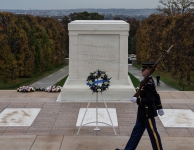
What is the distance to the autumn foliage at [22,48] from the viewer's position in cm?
2250

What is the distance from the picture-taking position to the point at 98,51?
30.8 ft

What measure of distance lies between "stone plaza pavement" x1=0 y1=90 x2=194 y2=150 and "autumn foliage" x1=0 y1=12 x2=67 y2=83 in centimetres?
1332

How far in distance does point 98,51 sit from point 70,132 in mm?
2942

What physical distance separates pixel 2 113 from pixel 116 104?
2.58 meters

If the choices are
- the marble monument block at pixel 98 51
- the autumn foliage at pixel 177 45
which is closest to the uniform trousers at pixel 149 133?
the marble monument block at pixel 98 51

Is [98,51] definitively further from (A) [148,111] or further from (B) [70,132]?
(A) [148,111]

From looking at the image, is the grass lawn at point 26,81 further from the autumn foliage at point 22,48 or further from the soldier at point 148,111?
the soldier at point 148,111

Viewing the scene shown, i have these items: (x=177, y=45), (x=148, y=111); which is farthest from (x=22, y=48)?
(x=148, y=111)

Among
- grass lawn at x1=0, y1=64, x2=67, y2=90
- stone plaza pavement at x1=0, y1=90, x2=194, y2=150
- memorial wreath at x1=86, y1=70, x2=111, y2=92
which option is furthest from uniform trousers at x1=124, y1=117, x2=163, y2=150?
grass lawn at x1=0, y1=64, x2=67, y2=90

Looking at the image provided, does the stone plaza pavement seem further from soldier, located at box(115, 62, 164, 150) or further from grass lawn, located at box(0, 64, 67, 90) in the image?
grass lawn, located at box(0, 64, 67, 90)

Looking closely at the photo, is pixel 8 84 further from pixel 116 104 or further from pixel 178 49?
pixel 116 104

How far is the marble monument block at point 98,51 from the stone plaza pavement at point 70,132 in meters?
0.30

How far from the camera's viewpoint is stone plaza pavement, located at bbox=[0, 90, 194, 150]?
6.15 metres

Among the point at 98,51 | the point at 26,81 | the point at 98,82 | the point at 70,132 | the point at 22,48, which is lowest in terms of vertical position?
the point at 26,81
